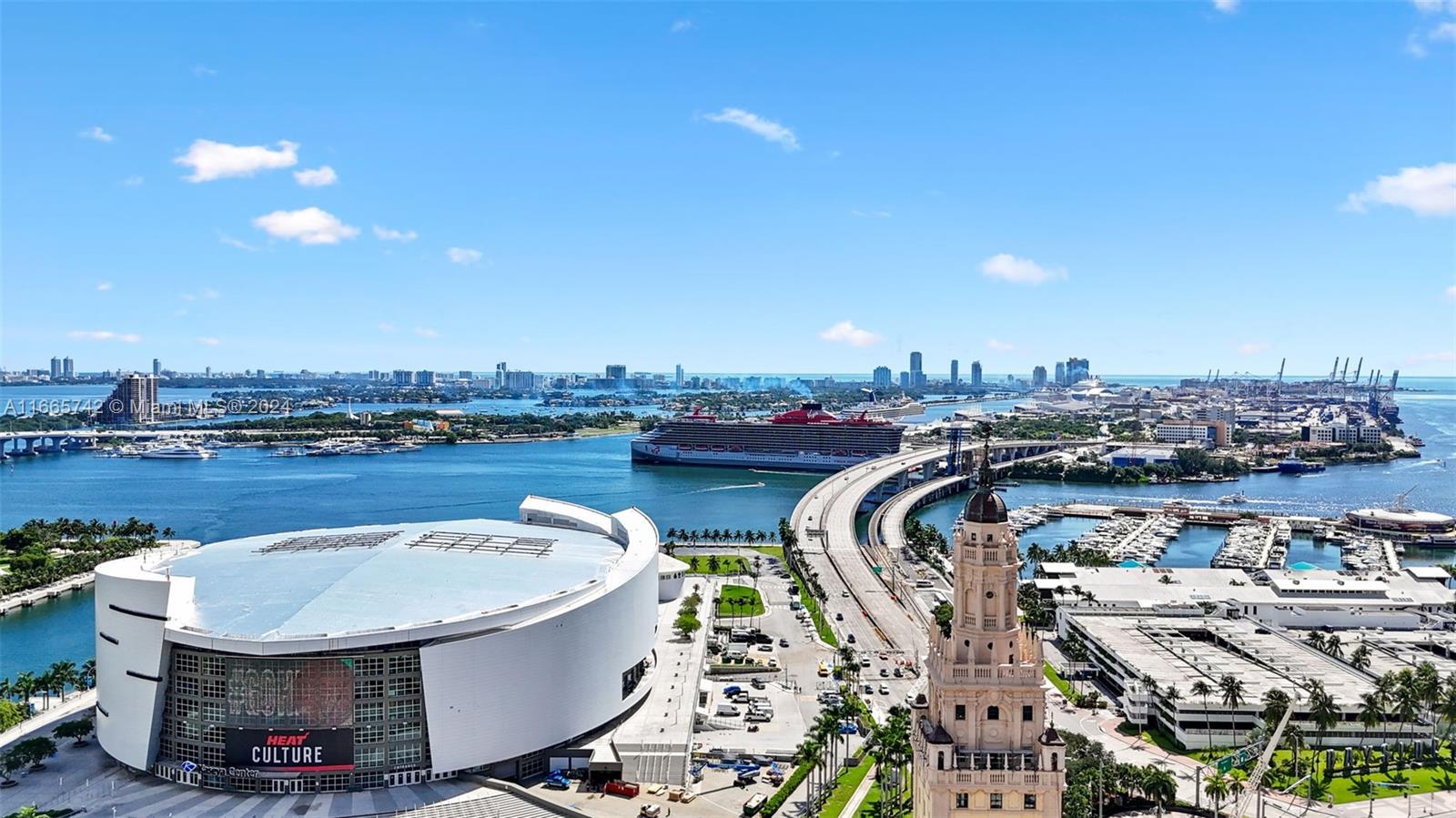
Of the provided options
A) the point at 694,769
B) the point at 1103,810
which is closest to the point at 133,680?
the point at 694,769

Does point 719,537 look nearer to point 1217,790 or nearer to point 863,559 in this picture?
point 863,559

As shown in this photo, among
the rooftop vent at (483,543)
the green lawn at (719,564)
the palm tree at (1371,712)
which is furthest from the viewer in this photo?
the green lawn at (719,564)

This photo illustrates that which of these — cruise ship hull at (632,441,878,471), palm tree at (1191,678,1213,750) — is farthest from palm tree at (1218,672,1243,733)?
cruise ship hull at (632,441,878,471)

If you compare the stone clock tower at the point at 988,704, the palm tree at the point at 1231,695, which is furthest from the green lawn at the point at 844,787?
the stone clock tower at the point at 988,704

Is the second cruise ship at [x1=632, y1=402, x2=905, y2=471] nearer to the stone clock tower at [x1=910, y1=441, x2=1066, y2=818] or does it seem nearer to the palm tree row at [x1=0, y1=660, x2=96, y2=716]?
the palm tree row at [x1=0, y1=660, x2=96, y2=716]

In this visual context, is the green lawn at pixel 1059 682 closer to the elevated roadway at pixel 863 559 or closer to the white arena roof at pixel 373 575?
the elevated roadway at pixel 863 559
